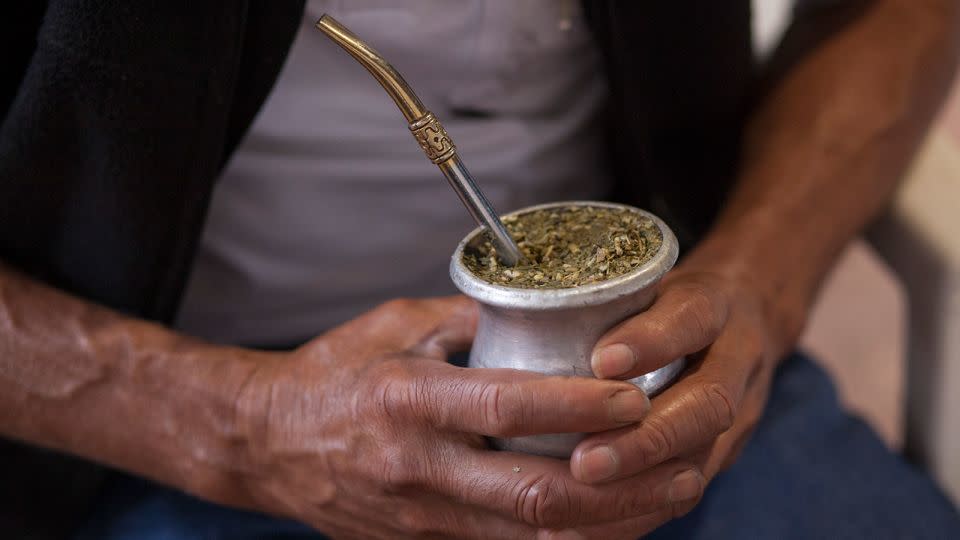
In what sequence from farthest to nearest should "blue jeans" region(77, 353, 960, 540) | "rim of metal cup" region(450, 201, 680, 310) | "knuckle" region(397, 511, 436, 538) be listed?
"blue jeans" region(77, 353, 960, 540)
"knuckle" region(397, 511, 436, 538)
"rim of metal cup" region(450, 201, 680, 310)

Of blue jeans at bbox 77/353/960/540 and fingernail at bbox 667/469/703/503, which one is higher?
fingernail at bbox 667/469/703/503

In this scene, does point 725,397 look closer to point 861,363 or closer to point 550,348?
point 550,348

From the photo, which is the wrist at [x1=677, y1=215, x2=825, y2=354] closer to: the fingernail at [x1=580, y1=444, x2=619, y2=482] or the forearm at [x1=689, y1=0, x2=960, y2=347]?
the forearm at [x1=689, y1=0, x2=960, y2=347]

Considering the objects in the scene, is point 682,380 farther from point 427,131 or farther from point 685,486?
point 427,131

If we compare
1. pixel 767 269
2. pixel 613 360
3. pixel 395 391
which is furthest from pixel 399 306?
pixel 767 269

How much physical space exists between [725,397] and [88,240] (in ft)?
1.66

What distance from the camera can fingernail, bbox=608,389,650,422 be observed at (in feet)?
1.78

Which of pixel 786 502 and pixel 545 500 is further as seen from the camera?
pixel 786 502

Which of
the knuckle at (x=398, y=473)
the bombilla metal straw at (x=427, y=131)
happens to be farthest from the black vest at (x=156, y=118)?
the knuckle at (x=398, y=473)

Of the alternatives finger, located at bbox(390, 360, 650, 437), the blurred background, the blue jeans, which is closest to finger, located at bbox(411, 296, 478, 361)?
finger, located at bbox(390, 360, 650, 437)

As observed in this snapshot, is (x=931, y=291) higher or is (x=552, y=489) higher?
(x=552, y=489)

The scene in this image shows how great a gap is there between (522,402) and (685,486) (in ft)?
0.43

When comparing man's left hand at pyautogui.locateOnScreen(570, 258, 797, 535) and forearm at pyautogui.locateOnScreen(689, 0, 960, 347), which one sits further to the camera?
forearm at pyautogui.locateOnScreen(689, 0, 960, 347)

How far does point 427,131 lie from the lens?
58cm
